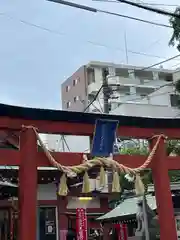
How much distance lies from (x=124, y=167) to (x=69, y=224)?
8.50 metres

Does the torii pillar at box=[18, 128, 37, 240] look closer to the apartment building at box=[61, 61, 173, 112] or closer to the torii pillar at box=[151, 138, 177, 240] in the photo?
the torii pillar at box=[151, 138, 177, 240]

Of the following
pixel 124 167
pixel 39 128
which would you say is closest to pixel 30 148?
pixel 39 128

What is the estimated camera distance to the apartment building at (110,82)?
42.0 meters

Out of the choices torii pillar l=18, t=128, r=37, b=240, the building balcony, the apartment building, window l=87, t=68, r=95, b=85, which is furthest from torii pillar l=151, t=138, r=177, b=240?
window l=87, t=68, r=95, b=85

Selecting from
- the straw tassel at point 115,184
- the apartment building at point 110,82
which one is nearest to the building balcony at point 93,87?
the apartment building at point 110,82

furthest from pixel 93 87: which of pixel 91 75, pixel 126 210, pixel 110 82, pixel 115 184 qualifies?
pixel 115 184

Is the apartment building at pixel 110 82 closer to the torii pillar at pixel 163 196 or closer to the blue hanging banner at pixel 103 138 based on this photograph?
the torii pillar at pixel 163 196

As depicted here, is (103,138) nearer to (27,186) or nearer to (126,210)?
(27,186)

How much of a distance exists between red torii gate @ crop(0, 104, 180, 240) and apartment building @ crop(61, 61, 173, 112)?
1275 inches

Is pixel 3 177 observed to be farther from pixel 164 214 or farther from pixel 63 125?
pixel 164 214

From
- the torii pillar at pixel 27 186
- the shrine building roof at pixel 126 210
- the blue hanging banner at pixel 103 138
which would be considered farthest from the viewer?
the shrine building roof at pixel 126 210

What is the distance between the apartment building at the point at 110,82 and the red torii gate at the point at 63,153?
32375 millimetres

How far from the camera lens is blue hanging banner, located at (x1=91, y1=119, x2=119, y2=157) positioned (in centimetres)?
752

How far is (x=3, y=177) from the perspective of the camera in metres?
10.9
